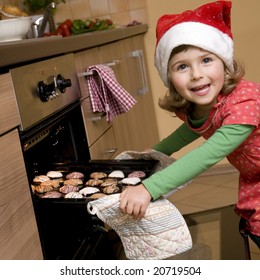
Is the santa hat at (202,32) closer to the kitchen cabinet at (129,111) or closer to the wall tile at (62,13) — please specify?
the kitchen cabinet at (129,111)

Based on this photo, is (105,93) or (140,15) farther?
(140,15)

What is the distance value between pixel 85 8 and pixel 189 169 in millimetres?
1896

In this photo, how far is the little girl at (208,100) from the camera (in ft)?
3.29

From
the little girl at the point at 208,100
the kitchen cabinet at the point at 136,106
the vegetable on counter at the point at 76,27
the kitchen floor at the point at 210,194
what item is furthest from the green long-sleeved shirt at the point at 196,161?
the vegetable on counter at the point at 76,27

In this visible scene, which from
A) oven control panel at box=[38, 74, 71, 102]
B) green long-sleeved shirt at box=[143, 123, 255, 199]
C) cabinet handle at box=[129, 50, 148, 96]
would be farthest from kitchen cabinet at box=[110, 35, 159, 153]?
green long-sleeved shirt at box=[143, 123, 255, 199]

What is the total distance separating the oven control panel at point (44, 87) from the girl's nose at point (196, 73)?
1.05 feet

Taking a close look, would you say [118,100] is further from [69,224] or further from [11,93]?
[11,93]

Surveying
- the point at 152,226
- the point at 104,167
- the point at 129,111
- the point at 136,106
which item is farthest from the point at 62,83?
the point at 136,106

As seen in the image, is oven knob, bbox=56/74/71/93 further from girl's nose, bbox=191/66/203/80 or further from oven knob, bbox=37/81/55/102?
girl's nose, bbox=191/66/203/80

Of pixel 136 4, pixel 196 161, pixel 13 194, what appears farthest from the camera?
pixel 136 4

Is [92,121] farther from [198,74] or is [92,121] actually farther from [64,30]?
[64,30]

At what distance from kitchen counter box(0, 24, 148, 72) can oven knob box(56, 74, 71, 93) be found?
63 millimetres

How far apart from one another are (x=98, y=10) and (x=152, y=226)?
1990mm

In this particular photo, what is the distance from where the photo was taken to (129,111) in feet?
6.64
